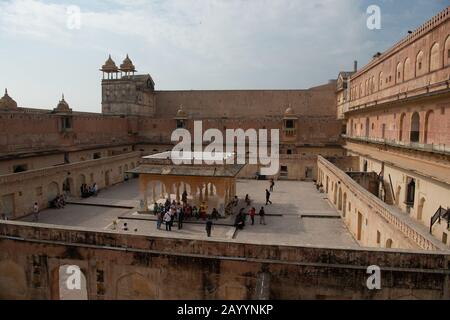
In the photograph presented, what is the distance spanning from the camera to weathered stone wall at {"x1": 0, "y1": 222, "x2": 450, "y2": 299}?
9.27 meters

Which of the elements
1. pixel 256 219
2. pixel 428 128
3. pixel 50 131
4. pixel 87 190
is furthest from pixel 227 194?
pixel 50 131

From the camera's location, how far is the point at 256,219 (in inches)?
786

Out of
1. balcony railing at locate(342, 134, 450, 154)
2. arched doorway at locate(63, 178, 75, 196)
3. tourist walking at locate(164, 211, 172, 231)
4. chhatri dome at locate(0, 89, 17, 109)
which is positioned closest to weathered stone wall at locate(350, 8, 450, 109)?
balcony railing at locate(342, 134, 450, 154)

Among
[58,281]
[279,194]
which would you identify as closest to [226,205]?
[279,194]

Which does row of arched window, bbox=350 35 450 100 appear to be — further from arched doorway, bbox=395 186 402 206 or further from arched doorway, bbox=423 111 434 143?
arched doorway, bbox=395 186 402 206

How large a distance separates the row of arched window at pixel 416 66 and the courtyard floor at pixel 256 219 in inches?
368

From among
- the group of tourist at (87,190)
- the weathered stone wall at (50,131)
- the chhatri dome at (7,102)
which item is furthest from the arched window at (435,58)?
the chhatri dome at (7,102)

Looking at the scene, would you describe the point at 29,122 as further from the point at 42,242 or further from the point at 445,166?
the point at 445,166

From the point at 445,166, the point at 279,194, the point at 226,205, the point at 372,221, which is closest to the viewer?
the point at 372,221

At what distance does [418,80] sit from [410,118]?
224cm

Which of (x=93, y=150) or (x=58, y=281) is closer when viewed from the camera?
(x=58, y=281)

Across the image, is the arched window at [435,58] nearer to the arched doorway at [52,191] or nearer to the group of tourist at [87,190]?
the group of tourist at [87,190]

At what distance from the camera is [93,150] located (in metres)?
34.6

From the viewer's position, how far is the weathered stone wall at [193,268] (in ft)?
30.4
